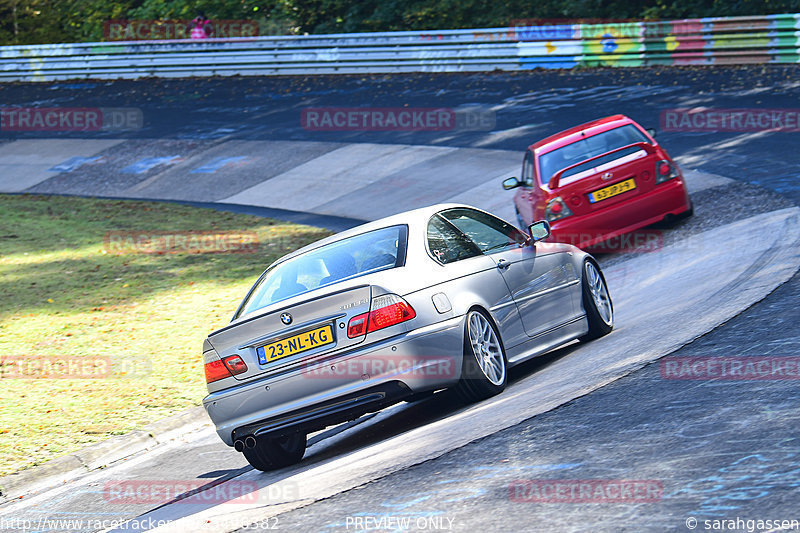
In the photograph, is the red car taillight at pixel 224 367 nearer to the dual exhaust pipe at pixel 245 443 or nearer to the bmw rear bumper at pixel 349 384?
the bmw rear bumper at pixel 349 384

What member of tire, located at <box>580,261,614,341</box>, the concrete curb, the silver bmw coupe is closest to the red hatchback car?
tire, located at <box>580,261,614,341</box>

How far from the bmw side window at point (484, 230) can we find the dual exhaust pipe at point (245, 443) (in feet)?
7.26

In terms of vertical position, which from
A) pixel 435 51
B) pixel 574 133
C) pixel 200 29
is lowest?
pixel 574 133

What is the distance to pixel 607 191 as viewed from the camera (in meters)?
12.9
